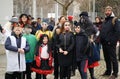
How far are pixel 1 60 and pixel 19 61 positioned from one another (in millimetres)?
7344

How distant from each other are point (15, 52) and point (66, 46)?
1646 millimetres

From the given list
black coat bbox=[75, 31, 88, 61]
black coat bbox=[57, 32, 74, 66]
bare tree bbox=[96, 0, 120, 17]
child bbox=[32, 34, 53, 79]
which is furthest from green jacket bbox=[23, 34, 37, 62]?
bare tree bbox=[96, 0, 120, 17]

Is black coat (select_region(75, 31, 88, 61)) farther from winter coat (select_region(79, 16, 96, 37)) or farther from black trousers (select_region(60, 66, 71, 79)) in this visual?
winter coat (select_region(79, 16, 96, 37))

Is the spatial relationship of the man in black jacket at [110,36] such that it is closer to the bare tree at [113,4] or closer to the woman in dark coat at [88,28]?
the woman in dark coat at [88,28]

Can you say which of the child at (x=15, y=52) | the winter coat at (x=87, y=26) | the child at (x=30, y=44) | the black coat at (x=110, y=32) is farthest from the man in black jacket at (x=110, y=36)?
the child at (x=15, y=52)

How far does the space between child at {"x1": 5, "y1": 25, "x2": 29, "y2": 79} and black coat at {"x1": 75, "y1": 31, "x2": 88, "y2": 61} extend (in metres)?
1.53

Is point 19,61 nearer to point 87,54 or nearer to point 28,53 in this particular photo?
point 28,53

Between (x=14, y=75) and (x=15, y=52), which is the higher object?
(x=15, y=52)

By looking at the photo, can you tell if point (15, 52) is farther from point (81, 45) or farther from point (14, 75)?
point (81, 45)

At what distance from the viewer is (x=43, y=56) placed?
966 cm

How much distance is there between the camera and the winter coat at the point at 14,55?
844 cm

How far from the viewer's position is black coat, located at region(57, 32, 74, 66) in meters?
9.62

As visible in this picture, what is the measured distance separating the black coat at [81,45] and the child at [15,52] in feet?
5.02

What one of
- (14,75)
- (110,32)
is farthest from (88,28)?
(14,75)
